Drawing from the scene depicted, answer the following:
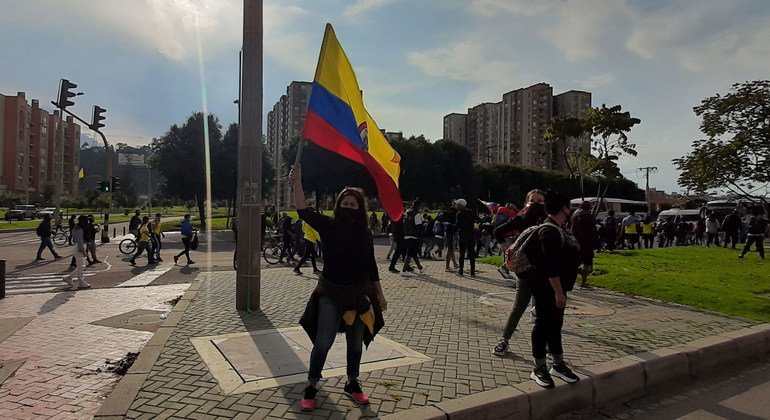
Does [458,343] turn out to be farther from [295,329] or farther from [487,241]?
[487,241]

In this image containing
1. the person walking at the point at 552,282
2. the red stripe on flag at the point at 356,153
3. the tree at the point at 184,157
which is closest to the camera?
the person walking at the point at 552,282

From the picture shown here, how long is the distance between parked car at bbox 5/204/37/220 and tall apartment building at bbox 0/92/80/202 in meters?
27.0

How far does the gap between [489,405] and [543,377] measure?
733 mm

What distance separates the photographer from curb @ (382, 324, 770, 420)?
3863 millimetres

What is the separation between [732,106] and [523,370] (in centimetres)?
1313

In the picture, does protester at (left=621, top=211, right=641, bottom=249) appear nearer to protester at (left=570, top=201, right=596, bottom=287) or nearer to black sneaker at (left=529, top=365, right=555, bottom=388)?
protester at (left=570, top=201, right=596, bottom=287)

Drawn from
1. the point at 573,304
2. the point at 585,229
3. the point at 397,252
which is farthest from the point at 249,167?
the point at 585,229

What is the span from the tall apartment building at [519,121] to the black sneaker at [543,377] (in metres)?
84.6

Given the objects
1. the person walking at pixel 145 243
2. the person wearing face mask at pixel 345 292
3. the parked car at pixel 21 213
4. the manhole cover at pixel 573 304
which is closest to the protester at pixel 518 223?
the person wearing face mask at pixel 345 292

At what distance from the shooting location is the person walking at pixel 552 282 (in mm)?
4273

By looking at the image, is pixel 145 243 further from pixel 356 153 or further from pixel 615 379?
pixel 615 379

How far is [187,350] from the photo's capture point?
5305 mm

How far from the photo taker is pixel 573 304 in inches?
324

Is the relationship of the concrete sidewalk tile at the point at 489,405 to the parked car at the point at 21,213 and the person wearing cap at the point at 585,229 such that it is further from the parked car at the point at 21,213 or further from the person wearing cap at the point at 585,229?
the parked car at the point at 21,213
